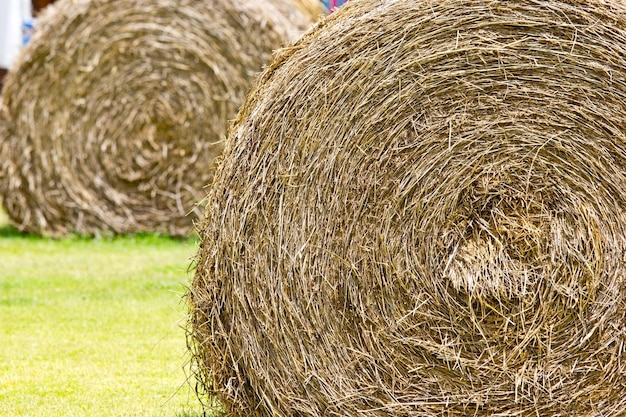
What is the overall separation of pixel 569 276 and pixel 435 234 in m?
0.52

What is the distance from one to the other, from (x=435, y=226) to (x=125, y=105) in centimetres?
601

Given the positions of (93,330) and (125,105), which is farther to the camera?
(125,105)

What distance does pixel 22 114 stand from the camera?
Result: 9711mm

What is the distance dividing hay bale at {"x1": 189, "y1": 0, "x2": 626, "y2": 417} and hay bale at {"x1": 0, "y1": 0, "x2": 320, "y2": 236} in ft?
17.8

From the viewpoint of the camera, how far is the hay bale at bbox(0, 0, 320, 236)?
376 inches

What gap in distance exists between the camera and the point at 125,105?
31.9 ft

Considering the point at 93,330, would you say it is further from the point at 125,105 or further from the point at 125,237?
the point at 125,105

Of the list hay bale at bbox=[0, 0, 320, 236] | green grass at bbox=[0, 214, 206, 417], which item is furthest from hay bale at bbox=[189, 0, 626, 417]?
hay bale at bbox=[0, 0, 320, 236]

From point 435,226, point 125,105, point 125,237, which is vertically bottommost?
point 125,237

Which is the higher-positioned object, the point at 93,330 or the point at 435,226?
the point at 435,226

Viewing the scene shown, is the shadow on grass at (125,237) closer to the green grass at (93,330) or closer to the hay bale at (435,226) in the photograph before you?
the green grass at (93,330)

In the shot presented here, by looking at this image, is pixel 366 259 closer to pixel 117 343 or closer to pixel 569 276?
pixel 569 276

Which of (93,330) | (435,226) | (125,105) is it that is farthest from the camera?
(125,105)

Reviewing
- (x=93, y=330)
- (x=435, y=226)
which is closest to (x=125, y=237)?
(x=93, y=330)
